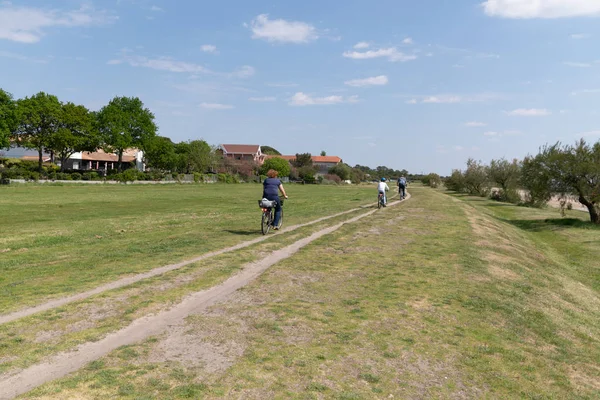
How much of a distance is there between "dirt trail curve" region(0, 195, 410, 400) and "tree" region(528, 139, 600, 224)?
29.5 metres

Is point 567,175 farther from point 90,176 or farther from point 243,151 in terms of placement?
point 243,151

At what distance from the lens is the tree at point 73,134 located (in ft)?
237

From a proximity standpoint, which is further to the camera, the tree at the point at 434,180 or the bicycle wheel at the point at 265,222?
the tree at the point at 434,180

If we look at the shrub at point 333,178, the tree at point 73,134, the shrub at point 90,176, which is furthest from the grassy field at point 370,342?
the shrub at point 333,178

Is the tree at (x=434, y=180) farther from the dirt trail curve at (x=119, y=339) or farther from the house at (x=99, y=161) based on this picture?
the dirt trail curve at (x=119, y=339)

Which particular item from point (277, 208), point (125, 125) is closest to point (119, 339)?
point (277, 208)

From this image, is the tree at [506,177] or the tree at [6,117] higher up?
the tree at [6,117]

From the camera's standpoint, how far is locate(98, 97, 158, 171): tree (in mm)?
81994

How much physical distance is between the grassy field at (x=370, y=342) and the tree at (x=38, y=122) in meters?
73.2

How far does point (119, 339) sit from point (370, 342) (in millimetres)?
3310

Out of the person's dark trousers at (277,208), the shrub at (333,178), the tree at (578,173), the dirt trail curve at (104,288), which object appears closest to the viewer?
the dirt trail curve at (104,288)

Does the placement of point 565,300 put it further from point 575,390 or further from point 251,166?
point 251,166

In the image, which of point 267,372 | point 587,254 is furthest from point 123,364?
point 587,254

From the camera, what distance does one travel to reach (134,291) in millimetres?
7547
